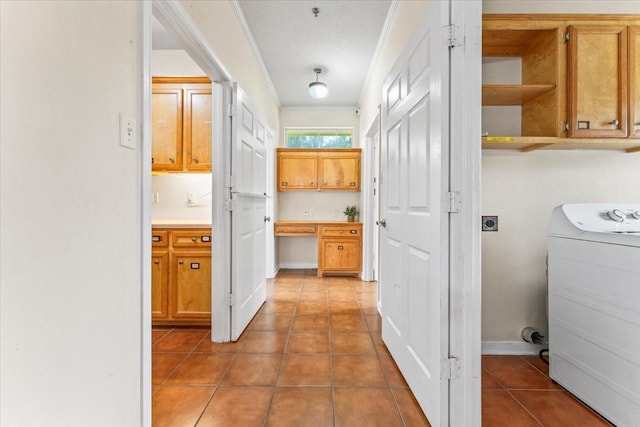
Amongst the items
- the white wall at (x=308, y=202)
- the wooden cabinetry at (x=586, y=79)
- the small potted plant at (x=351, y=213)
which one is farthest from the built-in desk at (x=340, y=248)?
the wooden cabinetry at (x=586, y=79)

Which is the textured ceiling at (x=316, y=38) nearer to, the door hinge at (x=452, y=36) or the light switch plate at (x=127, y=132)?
the door hinge at (x=452, y=36)

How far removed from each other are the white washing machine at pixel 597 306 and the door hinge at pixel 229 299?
2116mm

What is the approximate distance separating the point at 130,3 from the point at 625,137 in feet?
8.61

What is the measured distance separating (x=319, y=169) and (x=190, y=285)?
297cm

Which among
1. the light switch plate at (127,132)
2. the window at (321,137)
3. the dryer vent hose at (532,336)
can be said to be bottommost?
the dryer vent hose at (532,336)

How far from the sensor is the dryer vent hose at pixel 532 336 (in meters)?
2.12

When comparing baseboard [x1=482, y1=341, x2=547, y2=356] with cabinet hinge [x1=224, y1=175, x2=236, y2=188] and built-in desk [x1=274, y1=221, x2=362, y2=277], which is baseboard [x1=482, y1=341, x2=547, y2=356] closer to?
cabinet hinge [x1=224, y1=175, x2=236, y2=188]

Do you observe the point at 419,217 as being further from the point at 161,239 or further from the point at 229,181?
the point at 161,239

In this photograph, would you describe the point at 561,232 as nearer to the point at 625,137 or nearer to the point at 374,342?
the point at 625,137

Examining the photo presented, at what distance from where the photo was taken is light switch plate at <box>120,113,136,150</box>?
1191 millimetres

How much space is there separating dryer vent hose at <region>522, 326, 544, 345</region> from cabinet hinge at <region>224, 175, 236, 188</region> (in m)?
2.34

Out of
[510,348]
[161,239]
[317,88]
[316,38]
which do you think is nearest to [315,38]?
[316,38]

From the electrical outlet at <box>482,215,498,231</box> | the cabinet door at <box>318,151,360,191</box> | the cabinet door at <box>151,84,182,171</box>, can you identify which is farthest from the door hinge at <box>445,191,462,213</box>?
the cabinet door at <box>318,151,360,191</box>

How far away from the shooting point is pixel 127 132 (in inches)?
48.0
